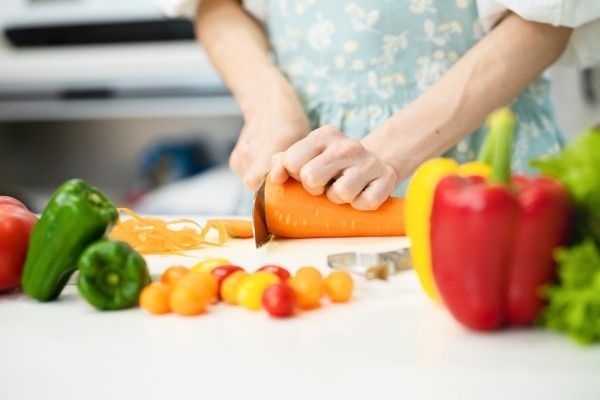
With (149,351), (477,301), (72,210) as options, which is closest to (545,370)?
(477,301)

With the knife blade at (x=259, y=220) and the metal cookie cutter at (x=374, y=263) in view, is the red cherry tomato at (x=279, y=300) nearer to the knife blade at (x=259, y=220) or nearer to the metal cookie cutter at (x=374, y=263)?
the metal cookie cutter at (x=374, y=263)

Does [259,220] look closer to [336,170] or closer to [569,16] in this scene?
[336,170]

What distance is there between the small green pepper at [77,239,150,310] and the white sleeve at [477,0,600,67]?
636mm

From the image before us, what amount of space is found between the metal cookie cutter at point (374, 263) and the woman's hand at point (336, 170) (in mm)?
142

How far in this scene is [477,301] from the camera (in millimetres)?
574

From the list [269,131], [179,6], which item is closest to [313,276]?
[269,131]

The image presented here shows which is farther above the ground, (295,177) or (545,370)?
(545,370)

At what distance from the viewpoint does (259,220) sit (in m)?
0.90

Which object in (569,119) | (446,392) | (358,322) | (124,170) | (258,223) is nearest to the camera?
(446,392)

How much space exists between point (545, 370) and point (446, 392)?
0.07 metres

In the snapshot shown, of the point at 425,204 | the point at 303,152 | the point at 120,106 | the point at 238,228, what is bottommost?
the point at 120,106

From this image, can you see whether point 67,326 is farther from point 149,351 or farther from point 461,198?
point 461,198

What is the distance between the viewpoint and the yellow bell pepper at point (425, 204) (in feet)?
2.04

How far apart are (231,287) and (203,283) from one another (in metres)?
0.02
